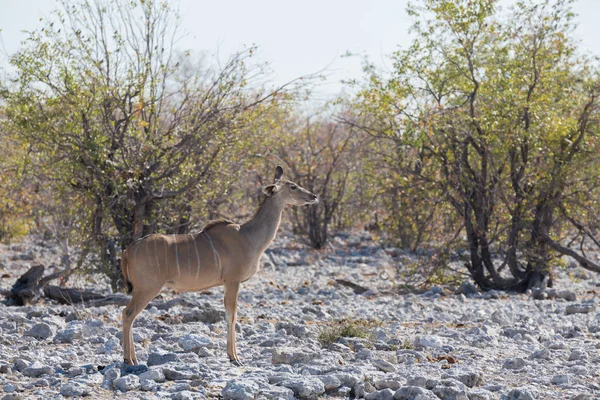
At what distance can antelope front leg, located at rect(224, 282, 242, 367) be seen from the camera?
891 cm

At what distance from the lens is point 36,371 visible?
792cm

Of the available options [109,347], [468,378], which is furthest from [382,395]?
[109,347]

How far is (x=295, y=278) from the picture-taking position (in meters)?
20.0

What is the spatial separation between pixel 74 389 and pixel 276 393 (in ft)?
5.26

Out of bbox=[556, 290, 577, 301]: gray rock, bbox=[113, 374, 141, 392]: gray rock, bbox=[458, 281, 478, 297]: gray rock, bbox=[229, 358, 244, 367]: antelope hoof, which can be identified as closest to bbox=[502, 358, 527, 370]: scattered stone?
bbox=[229, 358, 244, 367]: antelope hoof

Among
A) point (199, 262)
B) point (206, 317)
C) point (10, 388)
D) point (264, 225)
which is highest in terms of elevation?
point (264, 225)

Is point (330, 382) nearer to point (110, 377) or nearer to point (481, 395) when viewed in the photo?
point (481, 395)

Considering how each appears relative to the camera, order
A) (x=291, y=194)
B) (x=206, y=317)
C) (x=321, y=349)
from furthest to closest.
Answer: (x=206, y=317) → (x=291, y=194) → (x=321, y=349)

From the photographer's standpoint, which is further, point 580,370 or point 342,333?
point 342,333

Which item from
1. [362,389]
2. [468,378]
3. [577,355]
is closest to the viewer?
[362,389]

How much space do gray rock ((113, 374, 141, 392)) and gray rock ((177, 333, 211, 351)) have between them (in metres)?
1.62

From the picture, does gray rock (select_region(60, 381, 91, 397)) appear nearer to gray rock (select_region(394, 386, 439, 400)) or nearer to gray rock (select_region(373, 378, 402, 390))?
gray rock (select_region(373, 378, 402, 390))

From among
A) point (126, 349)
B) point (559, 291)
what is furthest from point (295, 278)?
point (126, 349)

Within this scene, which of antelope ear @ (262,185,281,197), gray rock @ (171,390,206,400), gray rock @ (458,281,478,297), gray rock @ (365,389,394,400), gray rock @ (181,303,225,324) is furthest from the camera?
gray rock @ (458,281,478,297)
